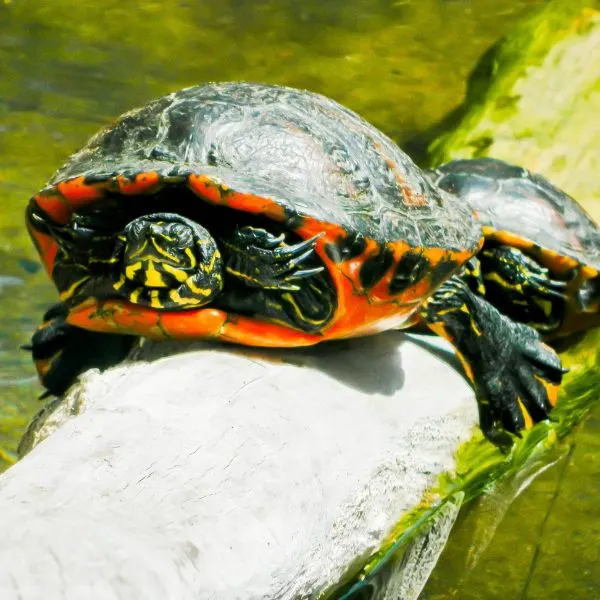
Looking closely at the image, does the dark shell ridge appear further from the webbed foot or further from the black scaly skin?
the black scaly skin

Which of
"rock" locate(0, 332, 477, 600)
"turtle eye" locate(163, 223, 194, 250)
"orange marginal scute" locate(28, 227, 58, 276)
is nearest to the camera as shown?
"rock" locate(0, 332, 477, 600)

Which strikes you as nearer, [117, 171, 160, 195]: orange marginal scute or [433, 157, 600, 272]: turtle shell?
[117, 171, 160, 195]: orange marginal scute

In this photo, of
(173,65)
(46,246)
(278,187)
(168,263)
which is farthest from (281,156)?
(173,65)

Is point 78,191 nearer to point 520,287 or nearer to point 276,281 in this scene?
point 276,281

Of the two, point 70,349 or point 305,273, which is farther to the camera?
point 70,349

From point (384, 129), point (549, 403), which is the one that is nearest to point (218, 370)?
point (549, 403)

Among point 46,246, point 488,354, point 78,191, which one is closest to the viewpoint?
point 78,191

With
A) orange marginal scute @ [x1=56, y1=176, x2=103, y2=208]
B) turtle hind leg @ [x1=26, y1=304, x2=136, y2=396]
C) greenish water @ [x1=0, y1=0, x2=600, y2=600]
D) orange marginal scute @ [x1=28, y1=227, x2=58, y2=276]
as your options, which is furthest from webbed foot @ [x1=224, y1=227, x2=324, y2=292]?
greenish water @ [x1=0, y1=0, x2=600, y2=600]

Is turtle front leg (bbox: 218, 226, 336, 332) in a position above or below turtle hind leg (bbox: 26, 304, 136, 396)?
above

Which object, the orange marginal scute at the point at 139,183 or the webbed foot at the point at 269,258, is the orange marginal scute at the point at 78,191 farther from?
the webbed foot at the point at 269,258
